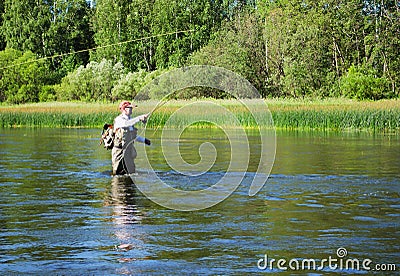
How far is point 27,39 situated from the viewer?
234 ft

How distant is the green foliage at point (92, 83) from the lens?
59844 millimetres

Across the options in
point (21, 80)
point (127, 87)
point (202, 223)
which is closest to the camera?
point (202, 223)

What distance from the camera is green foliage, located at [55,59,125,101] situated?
59.8 m

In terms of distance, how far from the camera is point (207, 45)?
63188mm

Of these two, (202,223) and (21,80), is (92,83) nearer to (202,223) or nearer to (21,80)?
(21,80)

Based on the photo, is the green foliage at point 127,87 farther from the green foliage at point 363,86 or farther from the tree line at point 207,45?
the green foliage at point 363,86

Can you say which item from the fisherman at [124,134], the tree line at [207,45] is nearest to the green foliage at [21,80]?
the tree line at [207,45]

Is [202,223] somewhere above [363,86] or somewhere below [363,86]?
below

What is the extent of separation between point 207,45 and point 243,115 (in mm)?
29897

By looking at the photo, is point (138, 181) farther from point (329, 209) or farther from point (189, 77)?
point (189, 77)

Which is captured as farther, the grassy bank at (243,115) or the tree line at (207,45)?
the tree line at (207,45)

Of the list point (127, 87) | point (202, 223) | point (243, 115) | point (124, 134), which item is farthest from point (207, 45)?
point (202, 223)

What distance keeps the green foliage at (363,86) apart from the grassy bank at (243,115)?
782cm

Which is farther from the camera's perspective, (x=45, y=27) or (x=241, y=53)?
(x=45, y=27)
